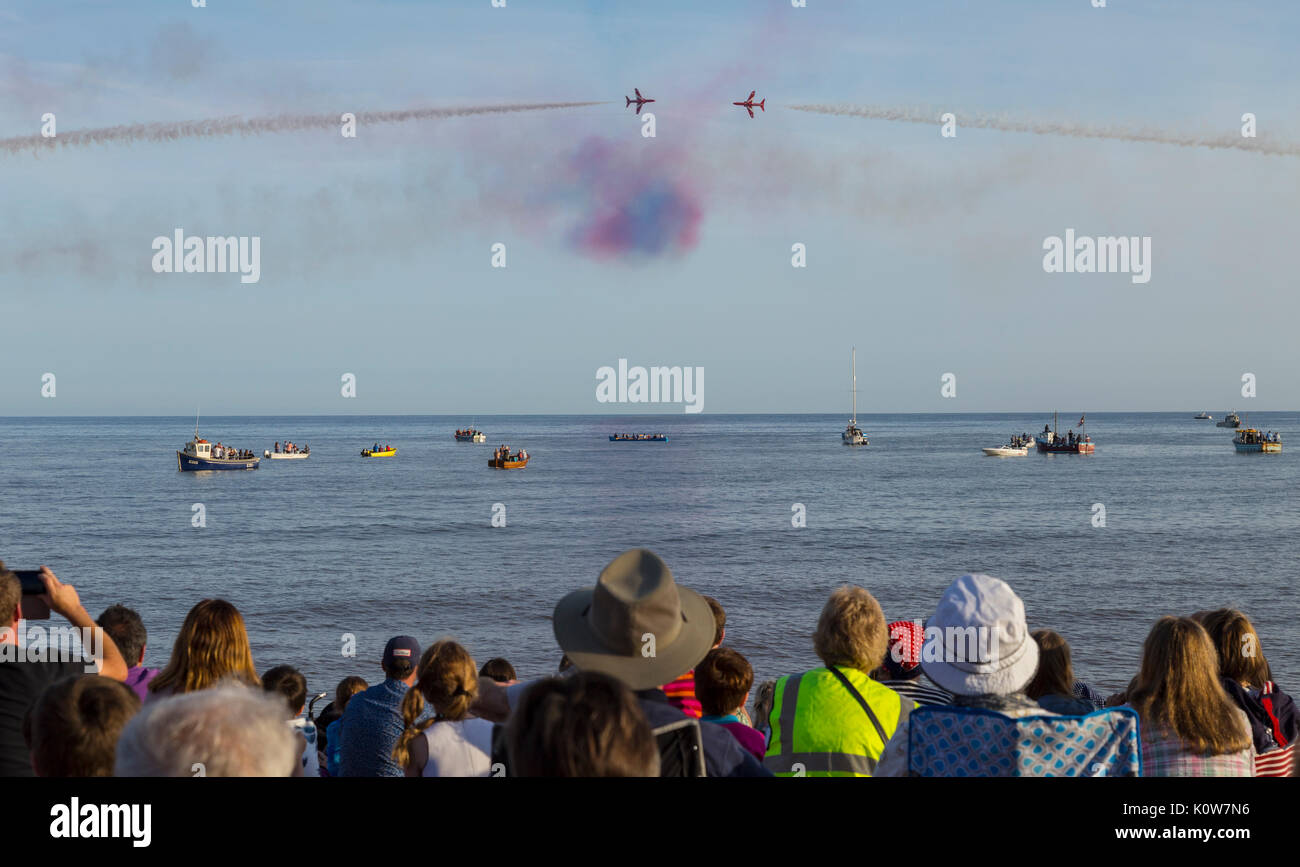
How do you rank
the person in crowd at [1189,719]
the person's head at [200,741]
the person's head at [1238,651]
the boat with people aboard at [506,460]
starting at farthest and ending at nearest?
the boat with people aboard at [506,460] < the person's head at [1238,651] < the person in crowd at [1189,719] < the person's head at [200,741]

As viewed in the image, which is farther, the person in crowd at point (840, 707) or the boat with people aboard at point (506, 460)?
the boat with people aboard at point (506, 460)

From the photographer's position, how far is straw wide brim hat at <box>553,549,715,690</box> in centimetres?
397

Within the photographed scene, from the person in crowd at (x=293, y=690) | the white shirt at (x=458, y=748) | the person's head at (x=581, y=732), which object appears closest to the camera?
the person's head at (x=581, y=732)

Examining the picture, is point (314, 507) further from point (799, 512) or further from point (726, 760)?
point (726, 760)

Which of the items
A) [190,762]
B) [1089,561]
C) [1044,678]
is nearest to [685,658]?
[190,762]

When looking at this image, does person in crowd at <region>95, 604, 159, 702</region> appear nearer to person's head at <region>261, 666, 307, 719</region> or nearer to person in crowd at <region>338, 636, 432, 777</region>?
person's head at <region>261, 666, 307, 719</region>

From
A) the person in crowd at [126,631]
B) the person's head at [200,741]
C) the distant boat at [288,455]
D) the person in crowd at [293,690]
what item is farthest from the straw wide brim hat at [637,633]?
the distant boat at [288,455]

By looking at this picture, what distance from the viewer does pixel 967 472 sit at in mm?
111062

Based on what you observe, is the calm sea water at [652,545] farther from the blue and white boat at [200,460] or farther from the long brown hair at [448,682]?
the long brown hair at [448,682]

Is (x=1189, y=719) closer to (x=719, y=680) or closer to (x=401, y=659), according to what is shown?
(x=719, y=680)

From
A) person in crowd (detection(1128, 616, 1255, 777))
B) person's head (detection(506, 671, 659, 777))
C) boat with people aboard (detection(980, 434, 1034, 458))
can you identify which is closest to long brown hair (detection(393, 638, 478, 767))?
person's head (detection(506, 671, 659, 777))

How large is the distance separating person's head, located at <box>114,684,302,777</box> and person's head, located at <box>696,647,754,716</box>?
2.94 meters

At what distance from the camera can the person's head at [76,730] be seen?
3646 millimetres

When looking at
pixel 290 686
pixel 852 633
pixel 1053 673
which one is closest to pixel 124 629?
pixel 290 686
